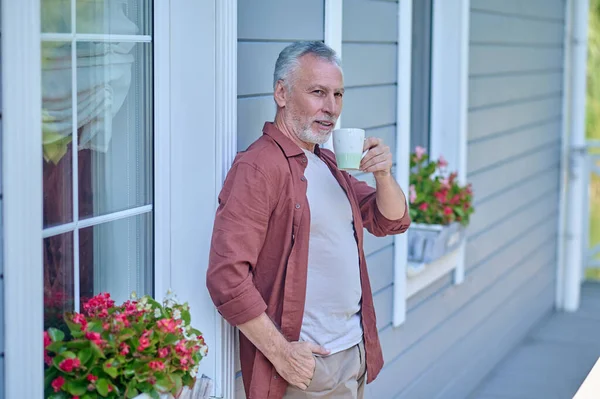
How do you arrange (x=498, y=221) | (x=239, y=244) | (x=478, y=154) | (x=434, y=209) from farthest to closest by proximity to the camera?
(x=498, y=221), (x=478, y=154), (x=434, y=209), (x=239, y=244)

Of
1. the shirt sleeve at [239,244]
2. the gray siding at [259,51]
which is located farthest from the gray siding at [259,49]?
the shirt sleeve at [239,244]

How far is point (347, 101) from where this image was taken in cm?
327

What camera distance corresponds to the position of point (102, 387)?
1882 millimetres

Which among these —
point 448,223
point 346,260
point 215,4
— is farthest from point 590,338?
point 215,4

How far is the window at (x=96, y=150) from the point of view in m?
1.96

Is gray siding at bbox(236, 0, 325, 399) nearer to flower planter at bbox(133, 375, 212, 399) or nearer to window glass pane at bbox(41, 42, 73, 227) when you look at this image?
flower planter at bbox(133, 375, 212, 399)

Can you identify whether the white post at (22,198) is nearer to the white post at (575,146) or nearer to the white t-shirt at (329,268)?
the white t-shirt at (329,268)

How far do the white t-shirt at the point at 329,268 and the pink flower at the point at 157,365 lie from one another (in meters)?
0.47

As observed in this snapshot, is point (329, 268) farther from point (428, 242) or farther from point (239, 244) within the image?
point (428, 242)

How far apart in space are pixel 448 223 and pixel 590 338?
234 cm

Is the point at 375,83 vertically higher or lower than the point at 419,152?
higher

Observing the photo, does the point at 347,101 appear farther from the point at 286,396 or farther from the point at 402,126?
A: the point at 286,396

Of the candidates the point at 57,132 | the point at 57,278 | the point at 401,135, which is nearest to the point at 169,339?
the point at 57,278

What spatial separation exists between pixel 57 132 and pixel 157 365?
1.77ft
